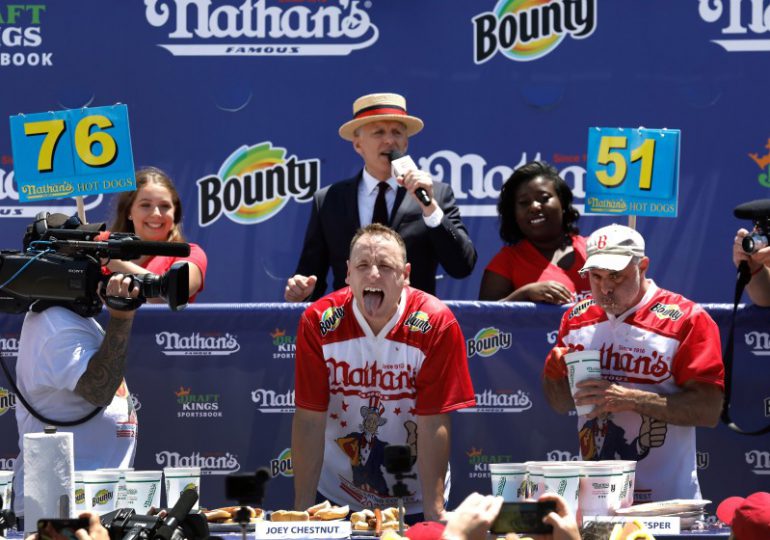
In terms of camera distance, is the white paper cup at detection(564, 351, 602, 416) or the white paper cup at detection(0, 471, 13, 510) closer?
the white paper cup at detection(0, 471, 13, 510)

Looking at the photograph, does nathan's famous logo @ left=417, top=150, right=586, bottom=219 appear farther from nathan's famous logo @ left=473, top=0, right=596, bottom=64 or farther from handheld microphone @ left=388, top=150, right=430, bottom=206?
handheld microphone @ left=388, top=150, right=430, bottom=206

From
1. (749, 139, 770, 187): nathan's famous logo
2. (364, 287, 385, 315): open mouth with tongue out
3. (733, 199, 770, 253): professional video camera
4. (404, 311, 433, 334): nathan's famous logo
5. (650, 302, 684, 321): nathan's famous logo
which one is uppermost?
(749, 139, 770, 187): nathan's famous logo

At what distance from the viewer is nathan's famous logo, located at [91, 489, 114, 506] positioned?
4379 millimetres

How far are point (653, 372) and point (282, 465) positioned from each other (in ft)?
5.68

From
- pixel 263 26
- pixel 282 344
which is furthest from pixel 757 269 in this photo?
Result: pixel 263 26

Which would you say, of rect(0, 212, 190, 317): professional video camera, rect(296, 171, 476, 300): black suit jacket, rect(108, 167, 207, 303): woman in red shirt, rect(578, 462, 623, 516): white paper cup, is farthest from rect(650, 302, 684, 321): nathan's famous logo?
rect(108, 167, 207, 303): woman in red shirt

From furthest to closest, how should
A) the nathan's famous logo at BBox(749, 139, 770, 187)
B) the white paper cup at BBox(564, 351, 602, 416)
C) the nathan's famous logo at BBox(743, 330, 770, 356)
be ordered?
the nathan's famous logo at BBox(749, 139, 770, 187) → the nathan's famous logo at BBox(743, 330, 770, 356) → the white paper cup at BBox(564, 351, 602, 416)

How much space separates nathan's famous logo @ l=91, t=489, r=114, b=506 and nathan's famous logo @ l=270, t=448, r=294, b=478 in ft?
5.46

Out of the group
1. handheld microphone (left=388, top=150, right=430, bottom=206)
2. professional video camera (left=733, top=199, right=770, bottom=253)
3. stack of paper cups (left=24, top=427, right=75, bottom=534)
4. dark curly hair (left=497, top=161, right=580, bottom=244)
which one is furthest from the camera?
dark curly hair (left=497, top=161, right=580, bottom=244)

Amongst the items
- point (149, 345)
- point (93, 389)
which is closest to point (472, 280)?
point (149, 345)

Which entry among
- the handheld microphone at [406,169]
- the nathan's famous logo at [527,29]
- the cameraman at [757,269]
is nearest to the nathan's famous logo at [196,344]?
the handheld microphone at [406,169]

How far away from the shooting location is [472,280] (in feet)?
24.5

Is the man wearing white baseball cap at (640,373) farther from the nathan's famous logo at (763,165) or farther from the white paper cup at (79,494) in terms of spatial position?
the nathan's famous logo at (763,165)

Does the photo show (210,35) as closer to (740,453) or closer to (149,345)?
(149,345)
